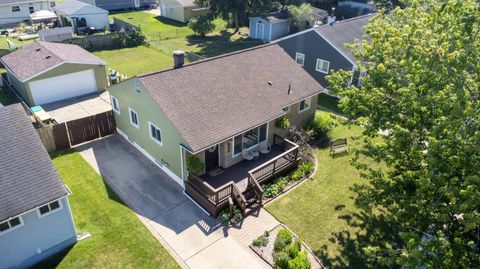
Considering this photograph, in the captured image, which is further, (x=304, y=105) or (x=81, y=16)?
(x=81, y=16)

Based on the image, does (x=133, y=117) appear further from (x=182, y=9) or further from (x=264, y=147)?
(x=182, y=9)

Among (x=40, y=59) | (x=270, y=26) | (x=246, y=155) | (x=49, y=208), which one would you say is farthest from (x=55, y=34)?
(x=49, y=208)

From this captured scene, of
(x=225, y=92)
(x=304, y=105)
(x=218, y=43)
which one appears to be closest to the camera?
(x=225, y=92)

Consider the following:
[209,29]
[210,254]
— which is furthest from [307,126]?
[209,29]

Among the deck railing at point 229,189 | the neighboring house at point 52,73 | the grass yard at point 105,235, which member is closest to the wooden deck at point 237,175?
the deck railing at point 229,189

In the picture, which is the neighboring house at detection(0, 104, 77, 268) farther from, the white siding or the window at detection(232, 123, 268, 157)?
the window at detection(232, 123, 268, 157)

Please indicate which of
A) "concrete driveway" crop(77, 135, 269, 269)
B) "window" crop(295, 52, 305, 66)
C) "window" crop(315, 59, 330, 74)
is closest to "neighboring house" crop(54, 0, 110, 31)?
"window" crop(295, 52, 305, 66)
